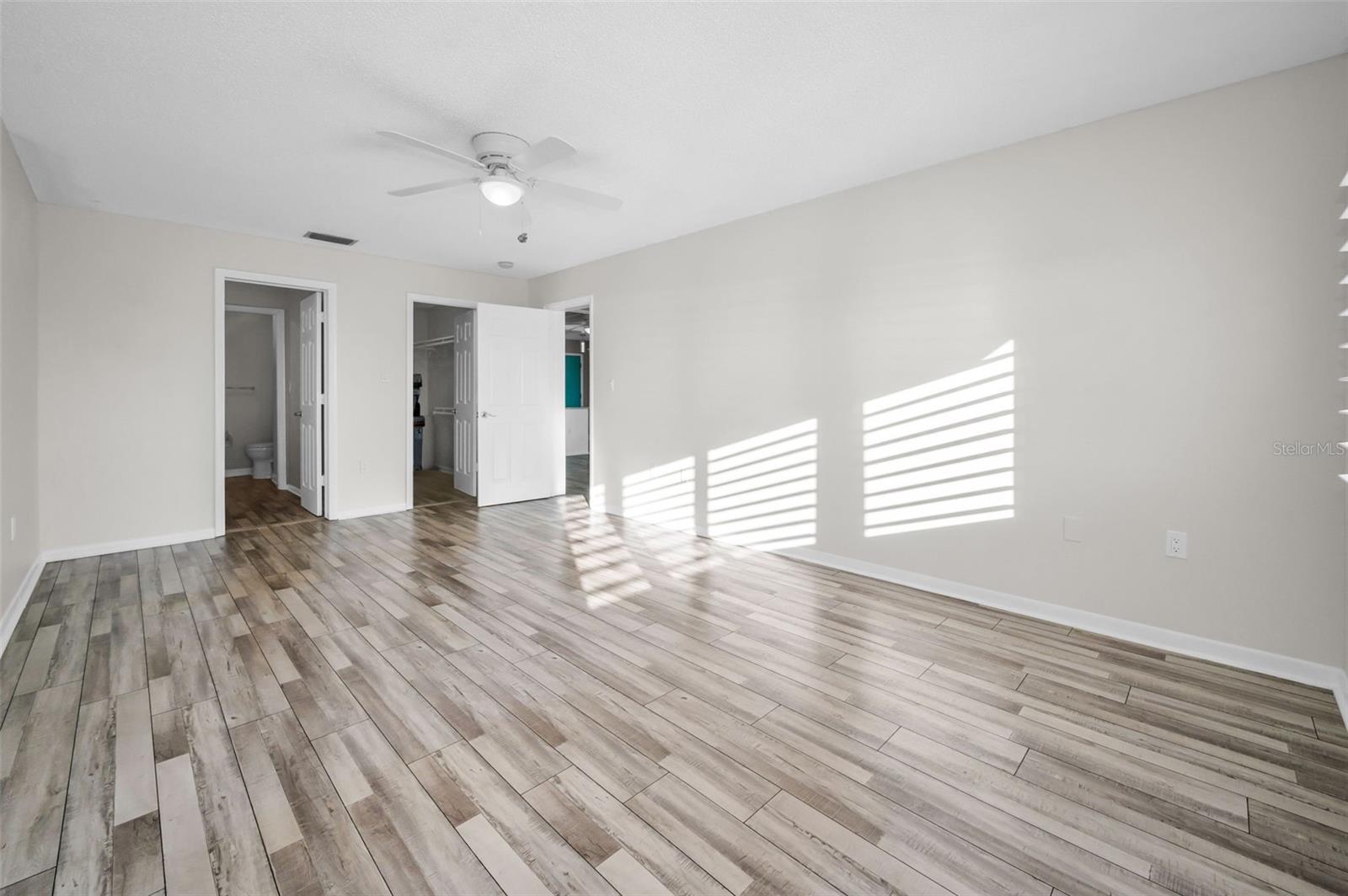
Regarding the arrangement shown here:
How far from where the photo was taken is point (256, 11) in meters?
2.08

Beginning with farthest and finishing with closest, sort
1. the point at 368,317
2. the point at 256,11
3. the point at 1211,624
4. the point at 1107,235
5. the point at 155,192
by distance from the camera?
the point at 368,317 < the point at 155,192 < the point at 1107,235 < the point at 1211,624 < the point at 256,11

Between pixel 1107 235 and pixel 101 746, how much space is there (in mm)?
4591

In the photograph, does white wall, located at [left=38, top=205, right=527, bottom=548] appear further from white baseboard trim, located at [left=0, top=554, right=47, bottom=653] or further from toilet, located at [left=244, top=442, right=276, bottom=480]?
toilet, located at [left=244, top=442, right=276, bottom=480]

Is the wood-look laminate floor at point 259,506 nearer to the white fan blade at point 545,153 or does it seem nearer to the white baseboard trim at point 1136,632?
the white fan blade at point 545,153

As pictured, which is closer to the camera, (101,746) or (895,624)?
(101,746)

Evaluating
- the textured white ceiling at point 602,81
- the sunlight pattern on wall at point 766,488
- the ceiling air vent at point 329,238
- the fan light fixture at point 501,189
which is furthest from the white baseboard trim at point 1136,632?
the ceiling air vent at point 329,238

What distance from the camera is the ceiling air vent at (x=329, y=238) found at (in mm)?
4871

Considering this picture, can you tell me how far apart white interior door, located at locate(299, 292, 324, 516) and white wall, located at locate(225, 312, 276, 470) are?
8.89 ft

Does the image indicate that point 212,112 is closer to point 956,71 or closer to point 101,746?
point 101,746

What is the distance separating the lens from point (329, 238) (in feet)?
16.4

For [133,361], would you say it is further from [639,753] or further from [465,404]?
[639,753]

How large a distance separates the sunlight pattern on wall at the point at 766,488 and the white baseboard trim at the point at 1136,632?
0.50 m

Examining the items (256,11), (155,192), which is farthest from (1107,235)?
(155,192)

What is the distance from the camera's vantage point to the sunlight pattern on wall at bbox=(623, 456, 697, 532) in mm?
5043
